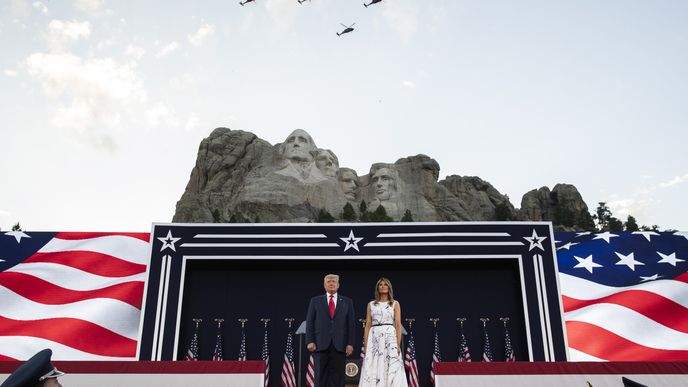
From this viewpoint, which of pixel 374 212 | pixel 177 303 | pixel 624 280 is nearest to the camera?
pixel 177 303

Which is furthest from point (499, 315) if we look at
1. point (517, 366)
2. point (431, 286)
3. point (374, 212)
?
point (374, 212)

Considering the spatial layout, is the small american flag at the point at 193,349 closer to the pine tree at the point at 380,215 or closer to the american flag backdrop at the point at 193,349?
the american flag backdrop at the point at 193,349

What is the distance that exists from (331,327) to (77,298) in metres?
5.05

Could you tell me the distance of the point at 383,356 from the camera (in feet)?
19.1

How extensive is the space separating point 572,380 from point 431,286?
12.7 ft

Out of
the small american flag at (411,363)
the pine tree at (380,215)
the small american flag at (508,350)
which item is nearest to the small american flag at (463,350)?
the small american flag at (508,350)

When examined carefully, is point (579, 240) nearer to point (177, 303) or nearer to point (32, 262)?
point (177, 303)

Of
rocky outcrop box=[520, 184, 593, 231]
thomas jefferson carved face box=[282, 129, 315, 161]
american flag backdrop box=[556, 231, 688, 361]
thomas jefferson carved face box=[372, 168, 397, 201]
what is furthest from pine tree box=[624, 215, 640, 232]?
american flag backdrop box=[556, 231, 688, 361]

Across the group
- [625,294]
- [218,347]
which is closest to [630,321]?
[625,294]

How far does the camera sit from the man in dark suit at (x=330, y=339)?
6297mm

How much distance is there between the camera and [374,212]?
163 feet

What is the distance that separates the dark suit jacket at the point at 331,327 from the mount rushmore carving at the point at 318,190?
122ft

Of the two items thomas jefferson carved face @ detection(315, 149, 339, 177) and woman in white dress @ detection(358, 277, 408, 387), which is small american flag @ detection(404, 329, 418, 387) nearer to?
woman in white dress @ detection(358, 277, 408, 387)

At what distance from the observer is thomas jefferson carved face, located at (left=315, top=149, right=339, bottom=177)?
49875mm
